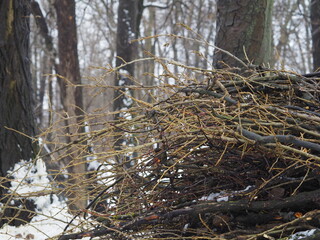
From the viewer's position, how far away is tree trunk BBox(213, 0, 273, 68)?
3.05 m

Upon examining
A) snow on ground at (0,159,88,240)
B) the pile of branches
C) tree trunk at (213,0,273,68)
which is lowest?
snow on ground at (0,159,88,240)

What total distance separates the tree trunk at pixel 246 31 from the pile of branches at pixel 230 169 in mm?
1250

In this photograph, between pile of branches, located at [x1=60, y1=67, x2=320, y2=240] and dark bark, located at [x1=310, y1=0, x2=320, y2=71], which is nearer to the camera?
pile of branches, located at [x1=60, y1=67, x2=320, y2=240]

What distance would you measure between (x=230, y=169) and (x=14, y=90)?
9.77ft

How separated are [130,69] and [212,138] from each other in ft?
22.5

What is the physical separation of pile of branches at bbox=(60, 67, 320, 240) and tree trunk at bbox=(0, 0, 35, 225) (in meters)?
2.41

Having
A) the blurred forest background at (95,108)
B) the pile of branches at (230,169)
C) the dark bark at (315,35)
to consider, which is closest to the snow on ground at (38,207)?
the blurred forest background at (95,108)

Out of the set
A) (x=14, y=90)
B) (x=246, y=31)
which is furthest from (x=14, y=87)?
(x=246, y=31)

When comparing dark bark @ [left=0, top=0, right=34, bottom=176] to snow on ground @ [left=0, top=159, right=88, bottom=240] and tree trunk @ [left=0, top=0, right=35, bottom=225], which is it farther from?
snow on ground @ [left=0, top=159, right=88, bottom=240]

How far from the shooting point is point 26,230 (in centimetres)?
368

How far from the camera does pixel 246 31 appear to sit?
305 cm

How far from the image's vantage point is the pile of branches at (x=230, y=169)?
1.45m

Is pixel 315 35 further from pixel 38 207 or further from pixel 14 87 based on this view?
pixel 38 207

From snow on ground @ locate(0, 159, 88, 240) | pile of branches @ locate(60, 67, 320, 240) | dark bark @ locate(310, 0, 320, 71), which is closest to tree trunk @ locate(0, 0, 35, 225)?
snow on ground @ locate(0, 159, 88, 240)
